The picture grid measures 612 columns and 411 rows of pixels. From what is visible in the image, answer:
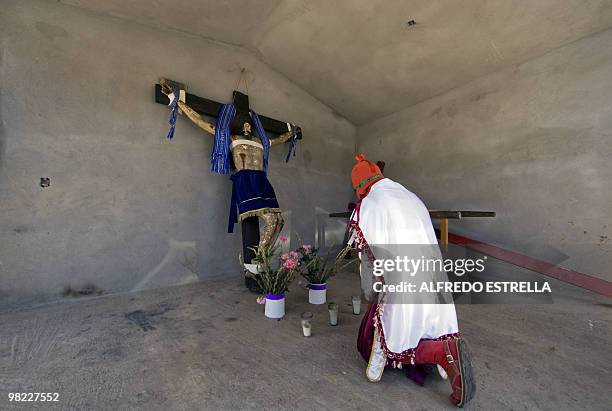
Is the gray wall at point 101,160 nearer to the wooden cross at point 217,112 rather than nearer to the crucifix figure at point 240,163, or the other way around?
the wooden cross at point 217,112

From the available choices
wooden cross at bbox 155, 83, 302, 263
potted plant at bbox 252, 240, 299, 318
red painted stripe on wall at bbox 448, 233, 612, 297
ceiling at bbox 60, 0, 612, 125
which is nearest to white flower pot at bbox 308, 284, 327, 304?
potted plant at bbox 252, 240, 299, 318

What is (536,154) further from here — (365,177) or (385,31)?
(365,177)

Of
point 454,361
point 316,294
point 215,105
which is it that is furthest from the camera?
point 215,105

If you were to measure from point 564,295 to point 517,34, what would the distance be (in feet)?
8.72

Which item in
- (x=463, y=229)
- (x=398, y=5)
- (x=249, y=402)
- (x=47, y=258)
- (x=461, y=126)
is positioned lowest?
(x=249, y=402)

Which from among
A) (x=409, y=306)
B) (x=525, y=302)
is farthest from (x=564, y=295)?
(x=409, y=306)

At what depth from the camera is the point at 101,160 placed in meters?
2.67

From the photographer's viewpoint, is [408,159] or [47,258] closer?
[47,258]

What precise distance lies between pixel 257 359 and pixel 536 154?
3521mm

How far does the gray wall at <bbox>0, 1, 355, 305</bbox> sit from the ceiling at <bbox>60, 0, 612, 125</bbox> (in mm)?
299

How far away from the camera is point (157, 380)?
137cm

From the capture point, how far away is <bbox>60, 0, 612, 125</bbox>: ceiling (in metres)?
2.77

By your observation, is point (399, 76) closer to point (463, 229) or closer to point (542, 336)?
point (463, 229)

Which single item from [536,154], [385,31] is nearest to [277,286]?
[385,31]
